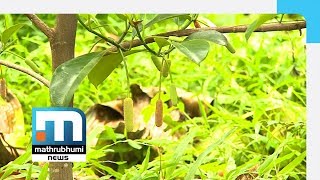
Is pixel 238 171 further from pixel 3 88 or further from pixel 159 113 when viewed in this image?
pixel 3 88

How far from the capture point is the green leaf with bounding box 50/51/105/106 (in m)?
0.82

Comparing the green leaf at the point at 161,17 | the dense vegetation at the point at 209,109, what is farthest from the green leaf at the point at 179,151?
the green leaf at the point at 161,17

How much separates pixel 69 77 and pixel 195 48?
0.13 metres

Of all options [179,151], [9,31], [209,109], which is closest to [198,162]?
[179,151]

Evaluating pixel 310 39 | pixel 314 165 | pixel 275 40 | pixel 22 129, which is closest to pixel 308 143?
pixel 314 165

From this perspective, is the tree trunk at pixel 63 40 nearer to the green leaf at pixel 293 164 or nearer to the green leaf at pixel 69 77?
the green leaf at pixel 69 77

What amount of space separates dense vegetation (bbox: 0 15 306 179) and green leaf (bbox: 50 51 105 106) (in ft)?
0.38

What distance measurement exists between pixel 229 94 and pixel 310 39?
0.19 metres

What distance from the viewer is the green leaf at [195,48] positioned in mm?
813

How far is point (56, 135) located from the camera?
1.00m

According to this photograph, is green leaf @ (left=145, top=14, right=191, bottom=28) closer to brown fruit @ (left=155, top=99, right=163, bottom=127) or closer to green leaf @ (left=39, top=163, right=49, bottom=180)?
brown fruit @ (left=155, top=99, right=163, bottom=127)

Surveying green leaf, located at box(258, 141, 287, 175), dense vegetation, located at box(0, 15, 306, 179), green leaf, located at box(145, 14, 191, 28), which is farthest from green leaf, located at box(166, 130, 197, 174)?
green leaf, located at box(145, 14, 191, 28)

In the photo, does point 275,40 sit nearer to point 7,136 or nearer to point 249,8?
point 249,8

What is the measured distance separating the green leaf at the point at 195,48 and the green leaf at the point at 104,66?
9cm
